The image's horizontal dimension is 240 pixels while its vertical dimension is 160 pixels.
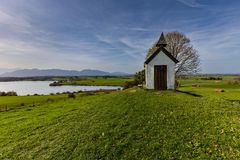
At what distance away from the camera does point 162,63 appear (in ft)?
97.3

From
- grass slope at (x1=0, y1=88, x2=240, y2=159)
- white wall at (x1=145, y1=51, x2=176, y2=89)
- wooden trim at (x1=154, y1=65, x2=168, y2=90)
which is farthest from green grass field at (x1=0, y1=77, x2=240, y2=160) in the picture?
white wall at (x1=145, y1=51, x2=176, y2=89)

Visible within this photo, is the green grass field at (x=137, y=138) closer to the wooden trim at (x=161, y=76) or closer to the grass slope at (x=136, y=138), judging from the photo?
the grass slope at (x=136, y=138)

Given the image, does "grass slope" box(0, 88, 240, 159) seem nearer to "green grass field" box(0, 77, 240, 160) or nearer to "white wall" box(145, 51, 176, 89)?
"green grass field" box(0, 77, 240, 160)

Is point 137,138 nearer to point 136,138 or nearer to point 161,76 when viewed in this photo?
point 136,138

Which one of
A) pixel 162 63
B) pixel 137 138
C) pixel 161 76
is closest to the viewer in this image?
pixel 137 138

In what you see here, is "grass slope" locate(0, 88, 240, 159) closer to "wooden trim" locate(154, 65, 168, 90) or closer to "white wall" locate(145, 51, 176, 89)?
"wooden trim" locate(154, 65, 168, 90)

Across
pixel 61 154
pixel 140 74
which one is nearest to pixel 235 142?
pixel 61 154

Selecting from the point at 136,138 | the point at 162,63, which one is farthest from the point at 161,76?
the point at 136,138

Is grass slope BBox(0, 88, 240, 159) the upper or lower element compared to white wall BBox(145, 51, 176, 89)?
lower

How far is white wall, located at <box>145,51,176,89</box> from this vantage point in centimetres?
2955

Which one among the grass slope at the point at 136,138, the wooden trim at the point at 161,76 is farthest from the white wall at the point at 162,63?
the grass slope at the point at 136,138

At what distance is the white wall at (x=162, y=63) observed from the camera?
29547mm

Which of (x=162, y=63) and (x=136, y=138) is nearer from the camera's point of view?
(x=136, y=138)

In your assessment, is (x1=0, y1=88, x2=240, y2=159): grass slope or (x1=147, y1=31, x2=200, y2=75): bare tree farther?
(x1=147, y1=31, x2=200, y2=75): bare tree
